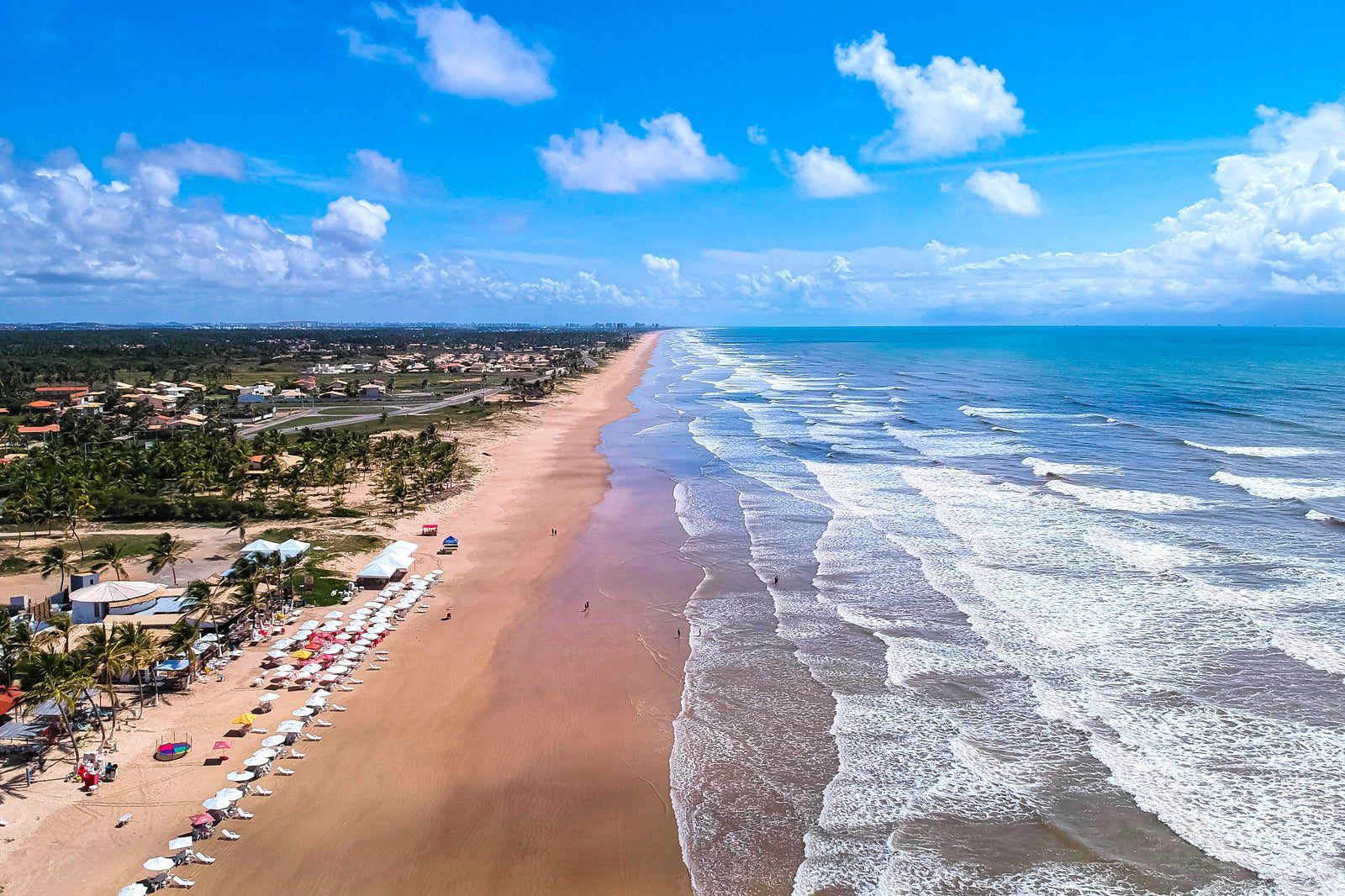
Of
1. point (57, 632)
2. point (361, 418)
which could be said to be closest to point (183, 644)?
point (57, 632)

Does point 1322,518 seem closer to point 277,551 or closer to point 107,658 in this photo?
point 277,551

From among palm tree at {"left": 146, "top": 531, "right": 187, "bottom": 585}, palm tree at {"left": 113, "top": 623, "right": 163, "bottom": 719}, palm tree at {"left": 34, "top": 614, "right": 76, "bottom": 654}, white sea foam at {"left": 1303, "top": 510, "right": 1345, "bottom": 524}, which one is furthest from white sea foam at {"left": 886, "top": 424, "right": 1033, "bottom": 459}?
palm tree at {"left": 34, "top": 614, "right": 76, "bottom": 654}

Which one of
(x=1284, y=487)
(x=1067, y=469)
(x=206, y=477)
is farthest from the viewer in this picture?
(x=1067, y=469)

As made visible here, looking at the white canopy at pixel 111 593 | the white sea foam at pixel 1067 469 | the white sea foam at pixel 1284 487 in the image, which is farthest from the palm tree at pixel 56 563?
the white sea foam at pixel 1284 487

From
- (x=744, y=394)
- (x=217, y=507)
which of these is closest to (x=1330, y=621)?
(x=217, y=507)

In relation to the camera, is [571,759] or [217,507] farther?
[217,507]

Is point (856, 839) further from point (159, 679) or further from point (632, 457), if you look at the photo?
point (632, 457)
